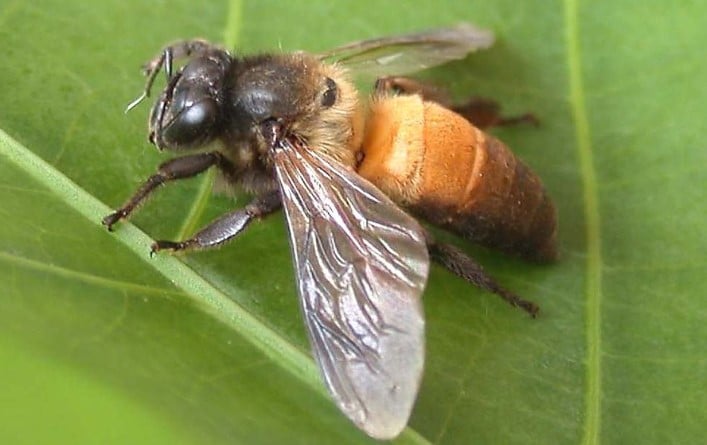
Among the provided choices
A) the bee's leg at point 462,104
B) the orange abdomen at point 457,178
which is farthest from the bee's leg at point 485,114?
the orange abdomen at point 457,178

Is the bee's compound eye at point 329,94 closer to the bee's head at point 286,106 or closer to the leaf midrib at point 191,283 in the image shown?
the bee's head at point 286,106

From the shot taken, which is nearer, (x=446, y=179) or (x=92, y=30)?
(x=446, y=179)

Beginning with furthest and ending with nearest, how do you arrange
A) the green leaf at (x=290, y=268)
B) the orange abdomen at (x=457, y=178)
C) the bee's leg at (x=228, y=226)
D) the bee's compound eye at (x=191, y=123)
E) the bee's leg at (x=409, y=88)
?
the bee's leg at (x=409, y=88), the orange abdomen at (x=457, y=178), the bee's compound eye at (x=191, y=123), the bee's leg at (x=228, y=226), the green leaf at (x=290, y=268)

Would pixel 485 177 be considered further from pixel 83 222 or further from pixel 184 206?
pixel 83 222

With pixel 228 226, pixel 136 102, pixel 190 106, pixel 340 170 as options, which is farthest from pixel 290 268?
pixel 136 102

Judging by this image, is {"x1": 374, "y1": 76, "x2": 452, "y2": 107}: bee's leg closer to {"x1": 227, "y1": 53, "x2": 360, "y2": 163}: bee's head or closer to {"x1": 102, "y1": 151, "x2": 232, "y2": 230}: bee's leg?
{"x1": 227, "y1": 53, "x2": 360, "y2": 163}: bee's head

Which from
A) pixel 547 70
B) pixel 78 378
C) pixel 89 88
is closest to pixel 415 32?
pixel 547 70
